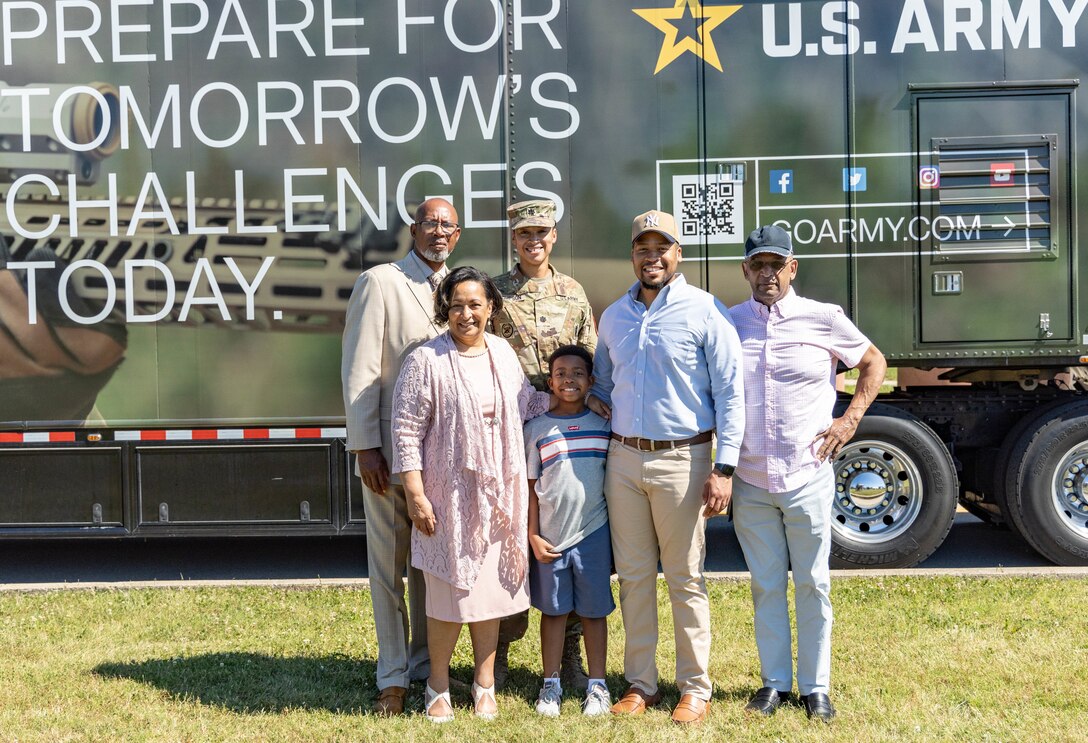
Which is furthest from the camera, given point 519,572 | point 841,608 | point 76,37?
point 76,37

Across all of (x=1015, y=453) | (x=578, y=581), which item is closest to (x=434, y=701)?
(x=578, y=581)

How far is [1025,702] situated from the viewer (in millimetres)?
3990

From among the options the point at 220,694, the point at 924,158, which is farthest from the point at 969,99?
the point at 220,694

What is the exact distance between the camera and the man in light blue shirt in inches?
146

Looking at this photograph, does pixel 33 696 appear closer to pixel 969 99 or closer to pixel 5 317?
pixel 5 317

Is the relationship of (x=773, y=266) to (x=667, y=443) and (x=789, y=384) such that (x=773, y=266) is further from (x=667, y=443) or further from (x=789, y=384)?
(x=667, y=443)

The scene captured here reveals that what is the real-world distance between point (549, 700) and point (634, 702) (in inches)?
13.1

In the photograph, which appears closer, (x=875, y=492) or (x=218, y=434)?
(x=218, y=434)

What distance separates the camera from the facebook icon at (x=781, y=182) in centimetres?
585

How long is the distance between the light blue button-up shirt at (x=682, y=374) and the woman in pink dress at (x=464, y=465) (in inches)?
18.3

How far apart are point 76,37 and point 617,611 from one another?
4.55 metres

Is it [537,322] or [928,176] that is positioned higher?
[928,176]

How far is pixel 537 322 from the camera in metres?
4.06

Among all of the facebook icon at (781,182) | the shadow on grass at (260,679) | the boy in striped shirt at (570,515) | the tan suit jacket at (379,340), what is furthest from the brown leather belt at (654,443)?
the facebook icon at (781,182)
